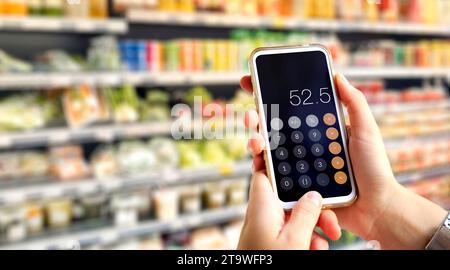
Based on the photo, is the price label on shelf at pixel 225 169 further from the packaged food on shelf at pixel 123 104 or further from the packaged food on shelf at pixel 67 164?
the packaged food on shelf at pixel 67 164

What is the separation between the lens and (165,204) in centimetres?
215

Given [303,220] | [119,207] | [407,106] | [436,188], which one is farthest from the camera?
[436,188]

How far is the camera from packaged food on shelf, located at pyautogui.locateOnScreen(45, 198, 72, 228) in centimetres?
197

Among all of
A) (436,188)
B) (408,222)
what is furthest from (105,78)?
(436,188)

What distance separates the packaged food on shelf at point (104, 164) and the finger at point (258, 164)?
1347 mm

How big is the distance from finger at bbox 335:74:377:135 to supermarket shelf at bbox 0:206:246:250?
1318 millimetres

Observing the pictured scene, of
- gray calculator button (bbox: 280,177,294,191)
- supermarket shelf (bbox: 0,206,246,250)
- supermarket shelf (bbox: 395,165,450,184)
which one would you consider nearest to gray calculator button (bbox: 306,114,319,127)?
gray calculator button (bbox: 280,177,294,191)

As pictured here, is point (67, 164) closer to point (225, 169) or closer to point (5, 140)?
point (5, 140)

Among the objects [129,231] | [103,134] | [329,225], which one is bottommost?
[129,231]

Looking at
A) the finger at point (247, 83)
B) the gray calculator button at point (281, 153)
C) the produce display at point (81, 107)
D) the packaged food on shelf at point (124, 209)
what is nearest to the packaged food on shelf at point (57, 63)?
the produce display at point (81, 107)

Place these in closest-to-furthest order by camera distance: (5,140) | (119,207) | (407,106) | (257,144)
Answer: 1. (257,144)
2. (5,140)
3. (119,207)
4. (407,106)

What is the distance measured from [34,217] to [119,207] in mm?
356

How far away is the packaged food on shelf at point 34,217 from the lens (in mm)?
1909

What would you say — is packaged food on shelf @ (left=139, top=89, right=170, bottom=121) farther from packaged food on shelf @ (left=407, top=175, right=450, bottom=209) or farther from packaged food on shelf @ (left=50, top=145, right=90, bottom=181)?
packaged food on shelf @ (left=407, top=175, right=450, bottom=209)
